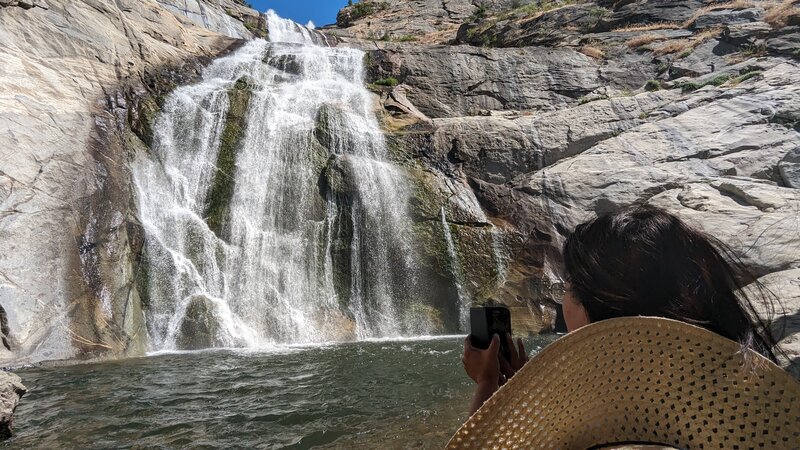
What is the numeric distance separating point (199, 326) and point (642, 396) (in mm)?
12849

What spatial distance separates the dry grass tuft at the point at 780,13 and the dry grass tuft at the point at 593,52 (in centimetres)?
730

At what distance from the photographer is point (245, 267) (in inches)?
571

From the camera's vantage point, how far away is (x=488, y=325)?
200 centimetres

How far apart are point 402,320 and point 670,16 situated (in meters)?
24.4

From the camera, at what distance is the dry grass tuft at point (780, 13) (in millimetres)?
22438

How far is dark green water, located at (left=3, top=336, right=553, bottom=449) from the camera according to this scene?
5.28 metres

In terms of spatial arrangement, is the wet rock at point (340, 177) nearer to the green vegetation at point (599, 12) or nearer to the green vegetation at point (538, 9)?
the green vegetation at point (599, 12)

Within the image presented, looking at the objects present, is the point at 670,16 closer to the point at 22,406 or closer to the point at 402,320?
the point at 402,320

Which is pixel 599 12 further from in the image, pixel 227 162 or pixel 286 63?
pixel 227 162

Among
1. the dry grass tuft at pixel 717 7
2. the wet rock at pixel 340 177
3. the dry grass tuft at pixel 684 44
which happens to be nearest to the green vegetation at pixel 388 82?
the wet rock at pixel 340 177

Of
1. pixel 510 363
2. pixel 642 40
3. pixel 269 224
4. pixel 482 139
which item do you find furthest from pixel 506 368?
pixel 642 40

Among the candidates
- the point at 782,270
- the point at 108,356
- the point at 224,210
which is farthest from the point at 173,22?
the point at 782,270

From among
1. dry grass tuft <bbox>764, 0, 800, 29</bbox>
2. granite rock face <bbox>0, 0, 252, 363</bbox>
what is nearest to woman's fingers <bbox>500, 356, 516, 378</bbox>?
granite rock face <bbox>0, 0, 252, 363</bbox>

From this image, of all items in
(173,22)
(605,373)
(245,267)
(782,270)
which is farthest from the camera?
(173,22)
